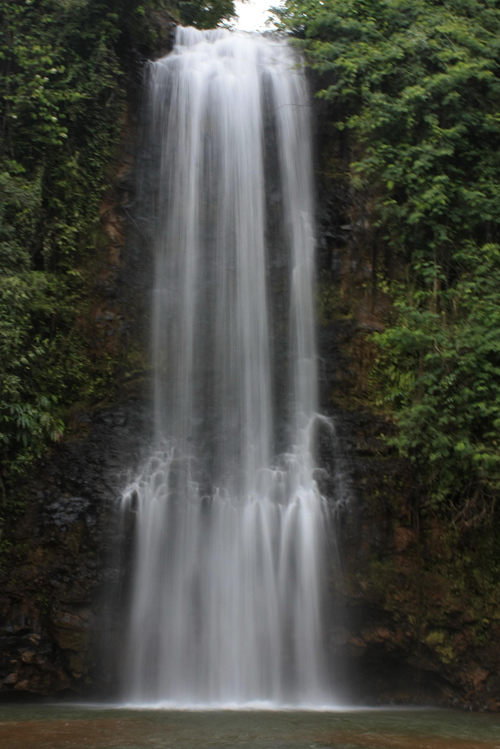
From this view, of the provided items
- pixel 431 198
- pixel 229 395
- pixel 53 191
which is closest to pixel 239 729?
pixel 229 395

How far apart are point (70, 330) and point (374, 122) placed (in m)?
5.65

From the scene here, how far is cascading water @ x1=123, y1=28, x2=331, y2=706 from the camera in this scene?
7.91m

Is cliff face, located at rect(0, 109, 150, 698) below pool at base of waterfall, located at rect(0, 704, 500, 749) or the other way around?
the other way around

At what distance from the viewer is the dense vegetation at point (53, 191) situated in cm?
872

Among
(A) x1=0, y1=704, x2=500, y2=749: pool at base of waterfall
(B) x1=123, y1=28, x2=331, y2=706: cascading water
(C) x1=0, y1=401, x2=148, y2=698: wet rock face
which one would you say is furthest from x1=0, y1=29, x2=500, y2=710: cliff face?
(A) x1=0, y1=704, x2=500, y2=749: pool at base of waterfall

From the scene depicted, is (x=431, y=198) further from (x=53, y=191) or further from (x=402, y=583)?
(x=53, y=191)

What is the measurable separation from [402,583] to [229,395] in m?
3.34

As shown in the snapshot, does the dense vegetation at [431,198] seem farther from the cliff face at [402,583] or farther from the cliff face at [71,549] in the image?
the cliff face at [71,549]

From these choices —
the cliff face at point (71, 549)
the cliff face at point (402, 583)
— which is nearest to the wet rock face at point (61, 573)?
the cliff face at point (71, 549)

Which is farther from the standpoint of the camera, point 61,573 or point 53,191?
point 53,191

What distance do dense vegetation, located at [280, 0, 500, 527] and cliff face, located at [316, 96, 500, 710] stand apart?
263 mm

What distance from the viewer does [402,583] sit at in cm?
832

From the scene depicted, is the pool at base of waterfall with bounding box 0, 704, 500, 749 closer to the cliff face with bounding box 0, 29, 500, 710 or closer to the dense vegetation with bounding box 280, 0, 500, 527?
the cliff face with bounding box 0, 29, 500, 710

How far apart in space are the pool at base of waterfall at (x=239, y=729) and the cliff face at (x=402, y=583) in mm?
555
